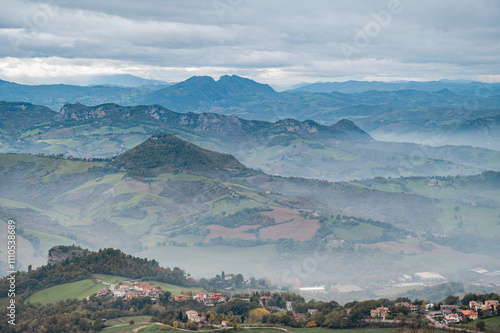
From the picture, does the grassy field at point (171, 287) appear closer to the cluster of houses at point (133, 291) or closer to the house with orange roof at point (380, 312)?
the cluster of houses at point (133, 291)

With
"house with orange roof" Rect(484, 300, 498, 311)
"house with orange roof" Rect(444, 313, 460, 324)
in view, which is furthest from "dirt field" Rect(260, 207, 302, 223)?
"house with orange roof" Rect(444, 313, 460, 324)

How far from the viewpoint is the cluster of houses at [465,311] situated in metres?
56.4

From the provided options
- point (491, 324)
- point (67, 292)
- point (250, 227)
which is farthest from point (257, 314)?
point (250, 227)

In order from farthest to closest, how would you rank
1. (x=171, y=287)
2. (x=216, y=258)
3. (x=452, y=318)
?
(x=216, y=258)
(x=171, y=287)
(x=452, y=318)

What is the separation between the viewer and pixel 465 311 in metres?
57.8

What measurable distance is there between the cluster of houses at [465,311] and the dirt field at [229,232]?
9414 cm

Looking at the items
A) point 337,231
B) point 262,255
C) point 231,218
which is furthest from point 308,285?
point 231,218

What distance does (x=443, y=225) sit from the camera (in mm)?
173750

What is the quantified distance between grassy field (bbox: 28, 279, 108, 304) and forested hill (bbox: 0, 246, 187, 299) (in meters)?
2.07

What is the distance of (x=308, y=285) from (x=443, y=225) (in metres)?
75.9

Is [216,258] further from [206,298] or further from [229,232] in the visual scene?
[206,298]

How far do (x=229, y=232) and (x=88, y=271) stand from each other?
2786 inches

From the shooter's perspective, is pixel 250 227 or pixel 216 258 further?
pixel 250 227

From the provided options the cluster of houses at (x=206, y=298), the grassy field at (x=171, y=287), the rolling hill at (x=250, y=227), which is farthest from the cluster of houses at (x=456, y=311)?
the rolling hill at (x=250, y=227)
